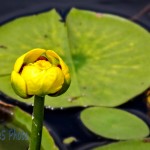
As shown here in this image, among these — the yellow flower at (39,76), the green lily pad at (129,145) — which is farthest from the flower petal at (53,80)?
the green lily pad at (129,145)

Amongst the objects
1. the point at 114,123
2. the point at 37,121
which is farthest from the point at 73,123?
the point at 37,121

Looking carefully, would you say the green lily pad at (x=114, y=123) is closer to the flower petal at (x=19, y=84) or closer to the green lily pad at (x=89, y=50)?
the green lily pad at (x=89, y=50)

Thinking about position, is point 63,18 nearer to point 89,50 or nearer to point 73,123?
point 89,50

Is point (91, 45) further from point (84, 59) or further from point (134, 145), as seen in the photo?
point (134, 145)

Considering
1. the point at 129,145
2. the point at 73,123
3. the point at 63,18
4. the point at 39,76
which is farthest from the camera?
the point at 63,18

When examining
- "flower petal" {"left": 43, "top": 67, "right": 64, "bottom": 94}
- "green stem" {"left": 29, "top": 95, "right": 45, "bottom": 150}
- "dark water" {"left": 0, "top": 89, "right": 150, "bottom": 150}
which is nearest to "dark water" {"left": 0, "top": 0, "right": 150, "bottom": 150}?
"dark water" {"left": 0, "top": 89, "right": 150, "bottom": 150}

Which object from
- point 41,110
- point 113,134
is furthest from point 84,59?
point 41,110

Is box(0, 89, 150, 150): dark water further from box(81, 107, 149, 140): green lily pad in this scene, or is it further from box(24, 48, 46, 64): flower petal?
box(24, 48, 46, 64): flower petal
